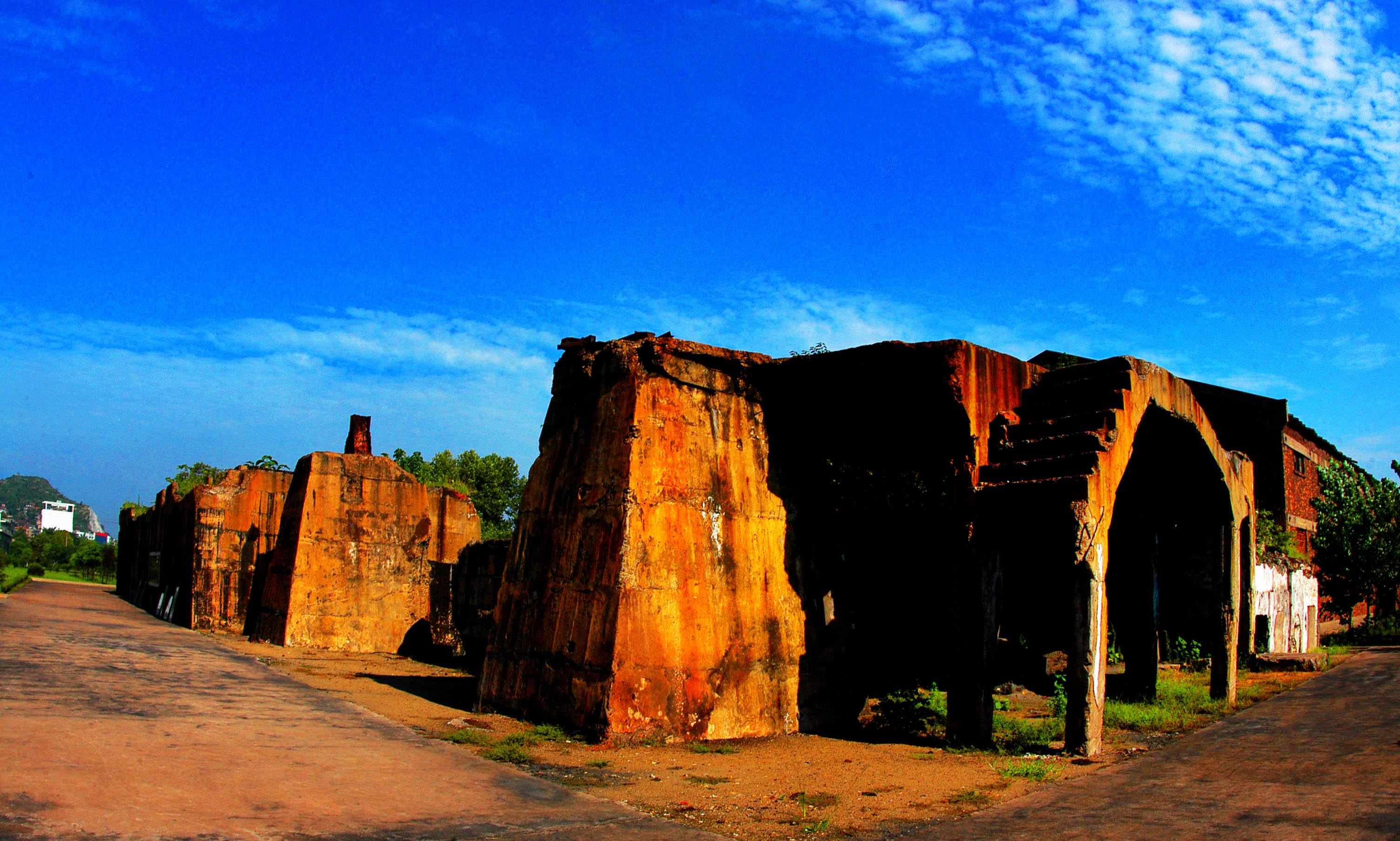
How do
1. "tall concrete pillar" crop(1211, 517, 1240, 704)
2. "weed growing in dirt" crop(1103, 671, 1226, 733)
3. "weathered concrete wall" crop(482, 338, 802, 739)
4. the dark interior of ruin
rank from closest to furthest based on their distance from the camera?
"weathered concrete wall" crop(482, 338, 802, 739), the dark interior of ruin, "weed growing in dirt" crop(1103, 671, 1226, 733), "tall concrete pillar" crop(1211, 517, 1240, 704)

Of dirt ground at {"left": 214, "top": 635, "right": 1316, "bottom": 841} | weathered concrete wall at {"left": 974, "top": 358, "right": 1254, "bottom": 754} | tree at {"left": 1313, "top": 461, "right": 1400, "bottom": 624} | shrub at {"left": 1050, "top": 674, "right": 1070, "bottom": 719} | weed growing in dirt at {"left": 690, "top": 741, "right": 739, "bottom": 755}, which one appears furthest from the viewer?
tree at {"left": 1313, "top": 461, "right": 1400, "bottom": 624}

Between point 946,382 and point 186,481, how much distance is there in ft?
87.7

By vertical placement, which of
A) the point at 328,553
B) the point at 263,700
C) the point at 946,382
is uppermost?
the point at 946,382

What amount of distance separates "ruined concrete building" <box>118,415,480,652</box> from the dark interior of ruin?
9.08 m

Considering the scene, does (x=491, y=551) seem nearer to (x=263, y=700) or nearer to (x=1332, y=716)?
(x=263, y=700)

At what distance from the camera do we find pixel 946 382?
8719mm

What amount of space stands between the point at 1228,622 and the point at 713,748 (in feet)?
23.8

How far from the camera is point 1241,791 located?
6.74 metres

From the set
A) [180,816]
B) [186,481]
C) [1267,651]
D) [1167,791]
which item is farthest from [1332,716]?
[186,481]

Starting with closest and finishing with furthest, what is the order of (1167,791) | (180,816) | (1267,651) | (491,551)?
(180,816), (1167,791), (491,551), (1267,651)

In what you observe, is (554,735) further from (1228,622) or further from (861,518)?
(1228,622)

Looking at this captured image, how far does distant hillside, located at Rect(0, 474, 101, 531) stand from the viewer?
15400 centimetres

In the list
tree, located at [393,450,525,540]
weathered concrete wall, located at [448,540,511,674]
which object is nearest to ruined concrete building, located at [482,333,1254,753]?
weathered concrete wall, located at [448,540,511,674]

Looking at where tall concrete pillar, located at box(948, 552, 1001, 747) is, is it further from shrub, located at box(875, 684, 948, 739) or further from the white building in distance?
the white building in distance
